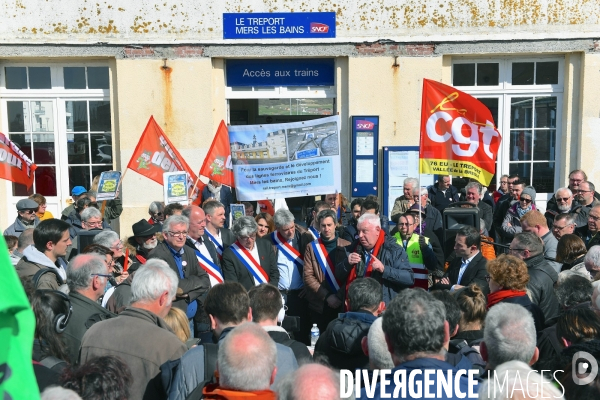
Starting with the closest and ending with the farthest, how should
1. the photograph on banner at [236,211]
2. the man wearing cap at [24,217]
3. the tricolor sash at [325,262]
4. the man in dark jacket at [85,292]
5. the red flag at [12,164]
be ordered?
the man in dark jacket at [85,292]
the tricolor sash at [325,262]
the man wearing cap at [24,217]
the red flag at [12,164]
the photograph on banner at [236,211]

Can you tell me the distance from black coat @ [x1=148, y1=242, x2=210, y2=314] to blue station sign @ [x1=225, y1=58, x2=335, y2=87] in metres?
6.65

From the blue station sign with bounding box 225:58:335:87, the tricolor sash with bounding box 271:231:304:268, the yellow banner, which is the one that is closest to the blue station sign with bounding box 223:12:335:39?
the blue station sign with bounding box 225:58:335:87

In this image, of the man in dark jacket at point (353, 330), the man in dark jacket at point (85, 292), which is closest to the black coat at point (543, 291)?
the man in dark jacket at point (353, 330)

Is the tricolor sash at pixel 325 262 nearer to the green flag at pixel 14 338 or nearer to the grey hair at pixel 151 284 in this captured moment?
the grey hair at pixel 151 284

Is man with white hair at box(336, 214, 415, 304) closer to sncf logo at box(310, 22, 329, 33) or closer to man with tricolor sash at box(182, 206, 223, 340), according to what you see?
man with tricolor sash at box(182, 206, 223, 340)

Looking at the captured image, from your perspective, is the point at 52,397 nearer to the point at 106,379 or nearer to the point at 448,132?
the point at 106,379

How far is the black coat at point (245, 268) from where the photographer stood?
22.1ft

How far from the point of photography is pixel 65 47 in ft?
39.7

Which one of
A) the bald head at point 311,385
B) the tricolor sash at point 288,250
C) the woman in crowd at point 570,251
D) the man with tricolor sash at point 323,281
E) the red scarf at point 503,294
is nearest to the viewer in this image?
the bald head at point 311,385

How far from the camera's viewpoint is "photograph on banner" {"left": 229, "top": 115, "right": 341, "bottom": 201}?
860 cm

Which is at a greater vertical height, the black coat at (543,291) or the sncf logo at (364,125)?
the sncf logo at (364,125)

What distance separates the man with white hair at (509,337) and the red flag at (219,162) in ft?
21.4

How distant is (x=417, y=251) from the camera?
23.2ft

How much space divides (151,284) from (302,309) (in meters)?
3.25
